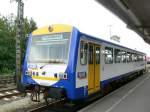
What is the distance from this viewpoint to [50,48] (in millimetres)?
11078

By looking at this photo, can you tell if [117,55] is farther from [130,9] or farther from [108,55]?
[130,9]

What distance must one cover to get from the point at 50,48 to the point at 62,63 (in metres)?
0.87

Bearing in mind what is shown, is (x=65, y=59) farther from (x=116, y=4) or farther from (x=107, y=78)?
(x=116, y=4)

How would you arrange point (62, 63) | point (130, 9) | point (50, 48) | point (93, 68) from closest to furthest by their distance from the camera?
point (62, 63) < point (50, 48) < point (93, 68) < point (130, 9)

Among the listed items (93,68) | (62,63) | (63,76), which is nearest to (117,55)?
(93,68)

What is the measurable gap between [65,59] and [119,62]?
23.7ft

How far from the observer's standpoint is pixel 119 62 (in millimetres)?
17188

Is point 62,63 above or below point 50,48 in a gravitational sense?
below

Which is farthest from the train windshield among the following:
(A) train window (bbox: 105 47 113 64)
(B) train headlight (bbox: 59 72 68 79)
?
(A) train window (bbox: 105 47 113 64)

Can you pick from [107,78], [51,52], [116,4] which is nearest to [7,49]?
[116,4]

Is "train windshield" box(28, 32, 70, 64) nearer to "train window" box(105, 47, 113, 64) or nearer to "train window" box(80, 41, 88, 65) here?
"train window" box(80, 41, 88, 65)

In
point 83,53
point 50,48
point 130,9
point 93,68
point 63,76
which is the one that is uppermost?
point 130,9

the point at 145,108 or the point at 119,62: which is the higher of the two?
the point at 119,62

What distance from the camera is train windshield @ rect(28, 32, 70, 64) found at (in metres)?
10.7
